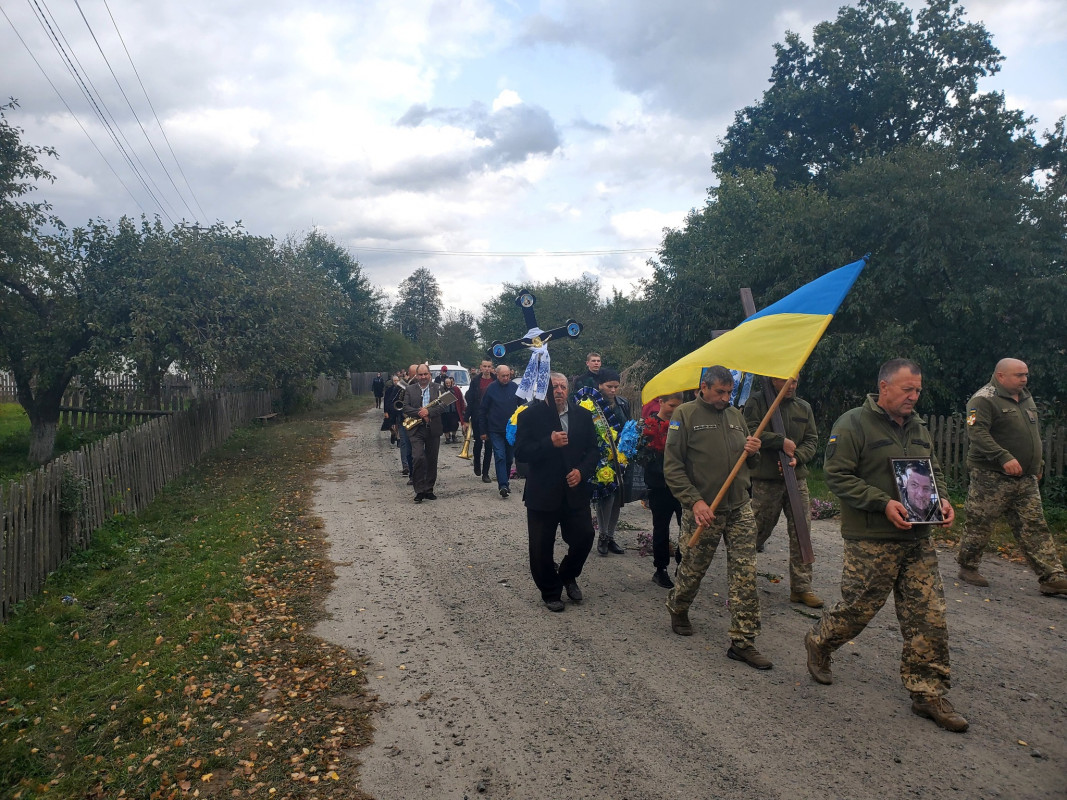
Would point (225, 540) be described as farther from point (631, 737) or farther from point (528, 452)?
point (631, 737)

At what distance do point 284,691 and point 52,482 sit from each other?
450 cm

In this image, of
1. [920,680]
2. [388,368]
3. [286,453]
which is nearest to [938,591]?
[920,680]

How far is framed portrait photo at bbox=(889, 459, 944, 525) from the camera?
4.06 meters

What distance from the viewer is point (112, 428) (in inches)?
646

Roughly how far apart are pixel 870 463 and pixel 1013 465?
8.80 ft

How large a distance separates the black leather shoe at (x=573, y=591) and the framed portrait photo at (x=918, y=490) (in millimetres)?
2834

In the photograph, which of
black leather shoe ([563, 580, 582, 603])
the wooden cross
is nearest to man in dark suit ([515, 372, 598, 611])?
black leather shoe ([563, 580, 582, 603])

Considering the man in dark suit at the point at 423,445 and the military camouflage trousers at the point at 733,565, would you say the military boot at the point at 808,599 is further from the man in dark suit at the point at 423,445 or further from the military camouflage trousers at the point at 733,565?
the man in dark suit at the point at 423,445

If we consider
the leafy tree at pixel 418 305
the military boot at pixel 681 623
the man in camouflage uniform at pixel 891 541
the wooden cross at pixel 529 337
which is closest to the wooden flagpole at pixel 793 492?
the military boot at pixel 681 623

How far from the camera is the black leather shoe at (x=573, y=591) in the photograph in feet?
20.2

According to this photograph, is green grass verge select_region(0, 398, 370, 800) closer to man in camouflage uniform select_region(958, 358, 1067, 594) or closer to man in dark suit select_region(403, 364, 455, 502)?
man in dark suit select_region(403, 364, 455, 502)

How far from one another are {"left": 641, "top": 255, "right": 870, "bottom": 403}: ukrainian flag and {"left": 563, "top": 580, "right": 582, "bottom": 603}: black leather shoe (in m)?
1.89

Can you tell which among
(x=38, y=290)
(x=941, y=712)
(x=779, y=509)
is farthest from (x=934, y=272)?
(x=38, y=290)

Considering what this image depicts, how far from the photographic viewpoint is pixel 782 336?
16.9ft
